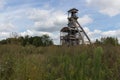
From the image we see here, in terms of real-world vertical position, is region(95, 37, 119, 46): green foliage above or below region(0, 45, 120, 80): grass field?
above

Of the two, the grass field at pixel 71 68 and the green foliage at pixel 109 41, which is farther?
the green foliage at pixel 109 41

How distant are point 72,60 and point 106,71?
0.85 m

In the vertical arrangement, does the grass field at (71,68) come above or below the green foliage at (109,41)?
below

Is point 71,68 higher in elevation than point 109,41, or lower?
lower

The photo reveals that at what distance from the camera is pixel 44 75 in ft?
22.6

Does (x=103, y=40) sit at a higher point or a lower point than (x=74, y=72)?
higher

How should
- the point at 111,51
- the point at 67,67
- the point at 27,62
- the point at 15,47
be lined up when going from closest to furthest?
the point at 67,67 → the point at 27,62 → the point at 111,51 → the point at 15,47

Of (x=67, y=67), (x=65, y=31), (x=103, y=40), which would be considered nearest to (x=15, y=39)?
(x=103, y=40)

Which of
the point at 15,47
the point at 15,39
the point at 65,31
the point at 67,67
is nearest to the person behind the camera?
the point at 67,67

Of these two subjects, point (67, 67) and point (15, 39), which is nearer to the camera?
point (67, 67)

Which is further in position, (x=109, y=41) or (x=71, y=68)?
(x=109, y=41)

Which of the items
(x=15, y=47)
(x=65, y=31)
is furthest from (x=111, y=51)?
(x=65, y=31)

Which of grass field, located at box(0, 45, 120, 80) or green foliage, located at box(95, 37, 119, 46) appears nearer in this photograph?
grass field, located at box(0, 45, 120, 80)

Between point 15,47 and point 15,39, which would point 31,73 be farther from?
point 15,39
